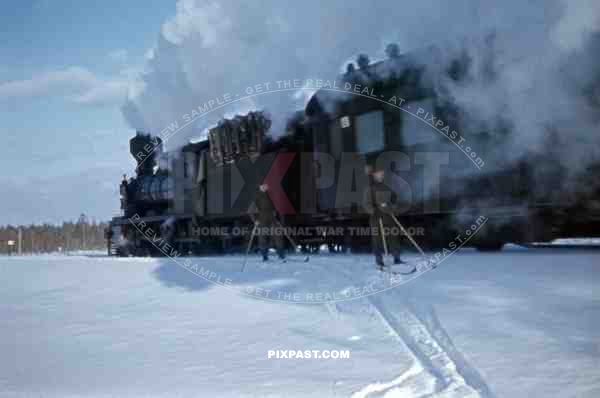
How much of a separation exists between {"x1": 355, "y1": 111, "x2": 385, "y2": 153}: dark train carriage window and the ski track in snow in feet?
15.6

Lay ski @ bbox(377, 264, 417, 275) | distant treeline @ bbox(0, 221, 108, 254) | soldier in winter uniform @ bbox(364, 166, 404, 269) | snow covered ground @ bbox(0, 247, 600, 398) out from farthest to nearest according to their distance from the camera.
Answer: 1. distant treeline @ bbox(0, 221, 108, 254)
2. soldier in winter uniform @ bbox(364, 166, 404, 269)
3. ski @ bbox(377, 264, 417, 275)
4. snow covered ground @ bbox(0, 247, 600, 398)

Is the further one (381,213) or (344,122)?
(344,122)

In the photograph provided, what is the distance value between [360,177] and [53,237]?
56462mm

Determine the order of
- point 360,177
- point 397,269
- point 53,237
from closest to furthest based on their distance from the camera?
point 397,269 < point 360,177 < point 53,237

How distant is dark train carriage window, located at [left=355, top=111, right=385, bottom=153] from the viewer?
8.26 meters

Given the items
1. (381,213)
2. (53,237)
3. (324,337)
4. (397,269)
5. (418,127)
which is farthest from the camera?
(53,237)

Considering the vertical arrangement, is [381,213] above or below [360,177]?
below

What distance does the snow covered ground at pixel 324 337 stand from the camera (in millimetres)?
2812

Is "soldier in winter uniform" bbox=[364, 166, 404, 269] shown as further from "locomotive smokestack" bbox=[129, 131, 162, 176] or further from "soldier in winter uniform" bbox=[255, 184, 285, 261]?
"locomotive smokestack" bbox=[129, 131, 162, 176]

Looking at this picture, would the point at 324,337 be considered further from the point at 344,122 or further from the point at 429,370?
the point at 344,122

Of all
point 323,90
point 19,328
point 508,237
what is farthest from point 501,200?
point 19,328

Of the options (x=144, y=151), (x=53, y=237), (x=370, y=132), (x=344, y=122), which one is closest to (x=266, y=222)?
(x=344, y=122)

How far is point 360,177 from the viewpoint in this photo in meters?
8.78

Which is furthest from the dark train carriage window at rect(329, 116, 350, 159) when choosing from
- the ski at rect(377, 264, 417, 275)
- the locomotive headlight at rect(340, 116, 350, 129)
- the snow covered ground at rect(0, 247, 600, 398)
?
the snow covered ground at rect(0, 247, 600, 398)
